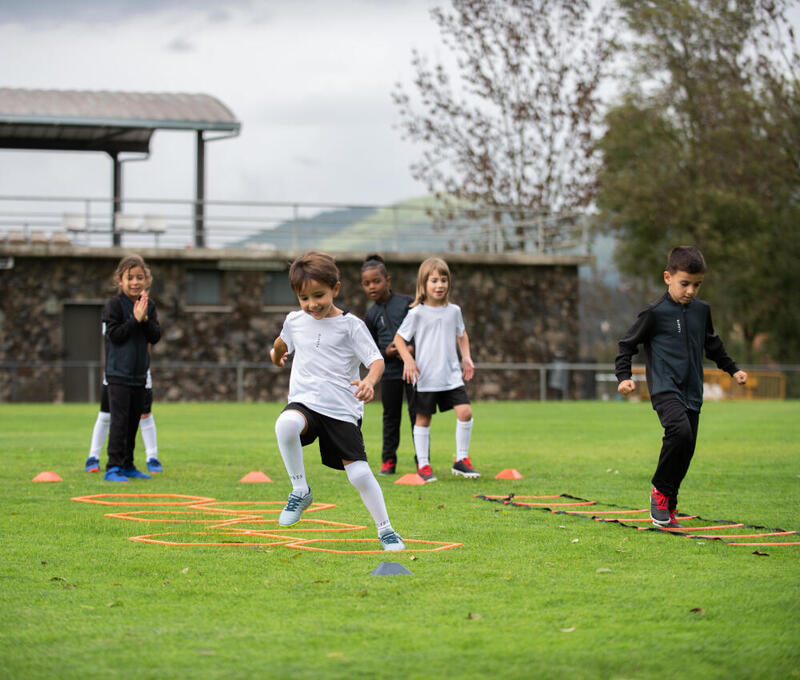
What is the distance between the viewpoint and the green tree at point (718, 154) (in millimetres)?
42281

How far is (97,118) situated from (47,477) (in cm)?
2261

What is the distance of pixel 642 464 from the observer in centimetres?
1211

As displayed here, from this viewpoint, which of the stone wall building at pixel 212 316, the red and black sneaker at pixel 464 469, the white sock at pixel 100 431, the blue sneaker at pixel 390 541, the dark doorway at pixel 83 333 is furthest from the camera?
the dark doorway at pixel 83 333

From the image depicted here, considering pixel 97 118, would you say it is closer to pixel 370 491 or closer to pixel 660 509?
pixel 660 509

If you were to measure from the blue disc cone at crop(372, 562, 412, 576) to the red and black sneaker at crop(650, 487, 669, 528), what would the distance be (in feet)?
7.34

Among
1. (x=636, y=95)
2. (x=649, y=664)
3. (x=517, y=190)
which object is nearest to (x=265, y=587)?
(x=649, y=664)

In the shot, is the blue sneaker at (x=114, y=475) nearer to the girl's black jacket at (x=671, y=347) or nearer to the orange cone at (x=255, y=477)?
the orange cone at (x=255, y=477)

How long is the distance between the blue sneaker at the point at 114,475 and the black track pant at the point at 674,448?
4.97 metres

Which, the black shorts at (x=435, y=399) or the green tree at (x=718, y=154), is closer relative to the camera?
the black shorts at (x=435, y=399)

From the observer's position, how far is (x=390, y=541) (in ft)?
→ 20.9

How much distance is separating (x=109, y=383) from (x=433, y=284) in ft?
9.68

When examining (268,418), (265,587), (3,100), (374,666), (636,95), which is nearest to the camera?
(374,666)

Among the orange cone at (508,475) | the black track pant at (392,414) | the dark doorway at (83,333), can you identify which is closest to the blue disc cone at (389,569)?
the orange cone at (508,475)

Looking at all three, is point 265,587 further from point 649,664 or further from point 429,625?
point 649,664
